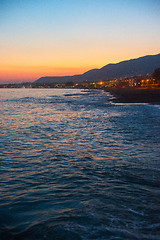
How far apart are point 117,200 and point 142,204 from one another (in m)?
0.77


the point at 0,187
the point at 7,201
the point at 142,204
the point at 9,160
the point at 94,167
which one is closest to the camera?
the point at 142,204

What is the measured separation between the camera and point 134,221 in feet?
18.4

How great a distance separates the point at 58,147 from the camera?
545 inches

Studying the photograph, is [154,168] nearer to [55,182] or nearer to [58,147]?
[55,182]

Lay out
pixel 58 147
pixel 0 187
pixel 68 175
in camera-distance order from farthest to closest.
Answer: pixel 58 147 → pixel 68 175 → pixel 0 187

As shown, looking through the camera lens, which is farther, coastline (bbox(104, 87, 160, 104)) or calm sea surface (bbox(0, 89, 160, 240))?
coastline (bbox(104, 87, 160, 104))

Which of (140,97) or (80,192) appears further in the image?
(140,97)

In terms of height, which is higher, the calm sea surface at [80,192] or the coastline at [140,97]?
the coastline at [140,97]

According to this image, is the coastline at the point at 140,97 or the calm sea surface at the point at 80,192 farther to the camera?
the coastline at the point at 140,97

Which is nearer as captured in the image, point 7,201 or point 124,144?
point 7,201

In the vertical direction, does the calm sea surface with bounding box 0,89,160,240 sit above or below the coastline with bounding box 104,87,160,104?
below

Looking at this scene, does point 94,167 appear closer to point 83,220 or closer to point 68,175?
point 68,175

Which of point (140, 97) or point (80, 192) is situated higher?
point (140, 97)

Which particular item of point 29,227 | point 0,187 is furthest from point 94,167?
point 29,227
